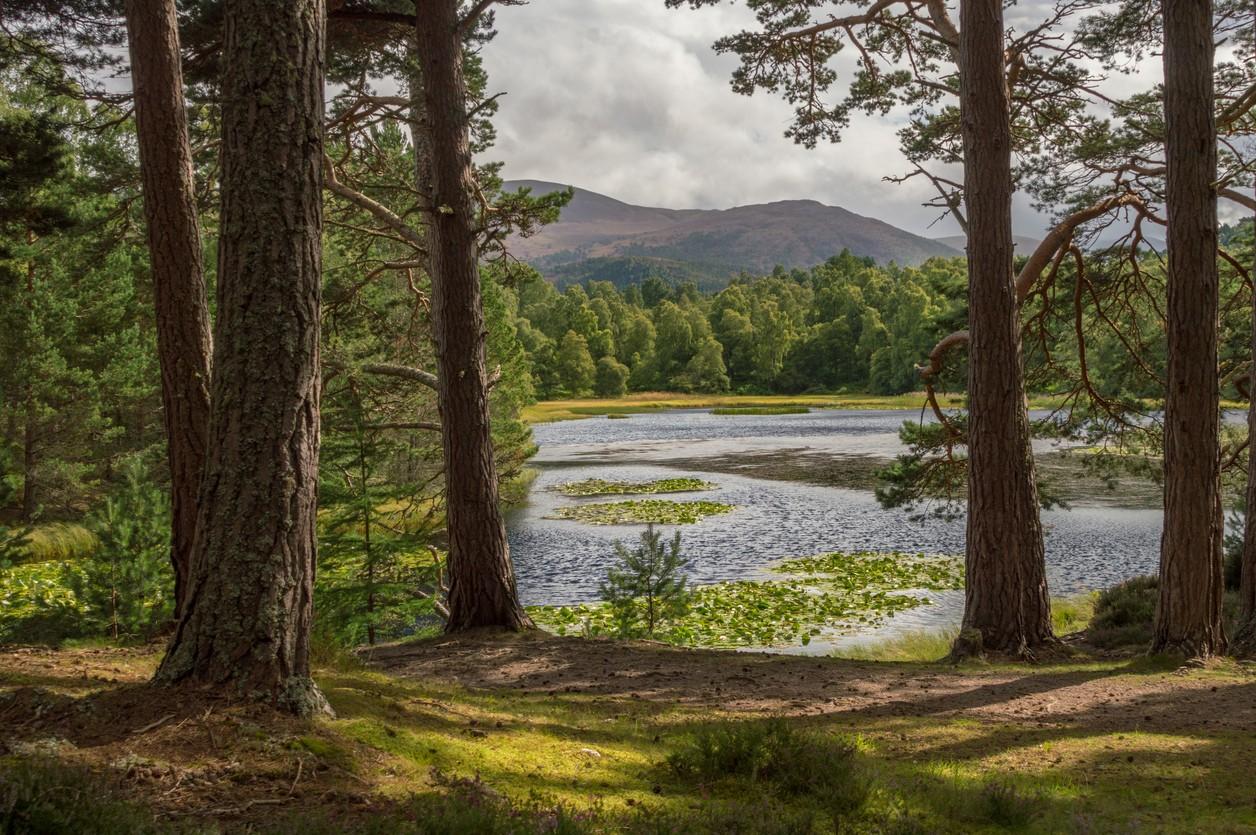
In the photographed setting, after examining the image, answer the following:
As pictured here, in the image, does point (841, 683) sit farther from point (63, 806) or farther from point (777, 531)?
point (777, 531)

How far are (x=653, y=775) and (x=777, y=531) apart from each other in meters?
18.1

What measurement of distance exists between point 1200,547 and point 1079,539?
43.9 feet

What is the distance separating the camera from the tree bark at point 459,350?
314 inches

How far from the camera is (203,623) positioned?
3.38 meters

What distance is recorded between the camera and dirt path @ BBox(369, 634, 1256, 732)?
5.57 m

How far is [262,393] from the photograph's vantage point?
11.2 ft

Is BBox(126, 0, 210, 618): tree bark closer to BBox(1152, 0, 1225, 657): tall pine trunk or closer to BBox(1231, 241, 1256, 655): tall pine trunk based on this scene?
Answer: BBox(1152, 0, 1225, 657): tall pine trunk

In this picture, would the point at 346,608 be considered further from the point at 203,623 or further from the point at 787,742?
the point at 787,742

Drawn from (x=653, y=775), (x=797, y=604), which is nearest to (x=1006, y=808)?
(x=653, y=775)

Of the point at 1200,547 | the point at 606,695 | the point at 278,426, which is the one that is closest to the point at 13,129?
the point at 278,426

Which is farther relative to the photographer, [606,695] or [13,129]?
[13,129]

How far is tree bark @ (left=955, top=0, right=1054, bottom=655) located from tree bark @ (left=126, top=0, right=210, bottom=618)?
669cm

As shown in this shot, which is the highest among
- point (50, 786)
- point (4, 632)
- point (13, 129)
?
point (13, 129)

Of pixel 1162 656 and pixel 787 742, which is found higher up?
pixel 787 742
